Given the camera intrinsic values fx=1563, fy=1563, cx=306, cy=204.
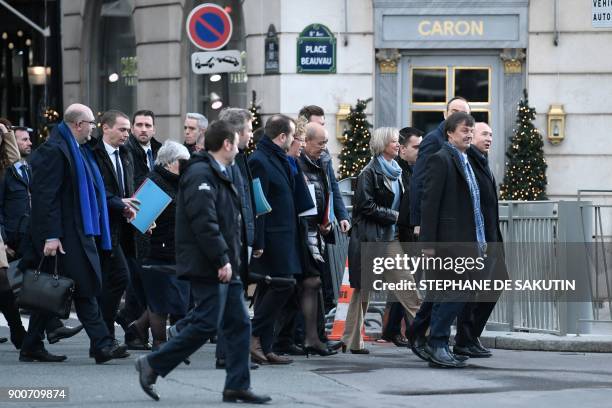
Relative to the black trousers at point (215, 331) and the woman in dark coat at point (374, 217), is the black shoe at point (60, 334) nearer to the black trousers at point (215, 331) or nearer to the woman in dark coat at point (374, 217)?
the woman in dark coat at point (374, 217)

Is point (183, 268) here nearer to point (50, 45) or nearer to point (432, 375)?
point (432, 375)

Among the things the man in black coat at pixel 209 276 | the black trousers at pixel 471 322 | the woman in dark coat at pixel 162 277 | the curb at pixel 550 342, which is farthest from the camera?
the curb at pixel 550 342

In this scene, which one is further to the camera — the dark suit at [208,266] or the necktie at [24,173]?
the necktie at [24,173]

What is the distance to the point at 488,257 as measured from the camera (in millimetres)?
12328

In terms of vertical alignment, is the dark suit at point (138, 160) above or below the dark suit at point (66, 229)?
above

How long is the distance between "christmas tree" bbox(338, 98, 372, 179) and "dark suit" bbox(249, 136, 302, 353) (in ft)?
28.0

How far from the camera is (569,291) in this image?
14289 millimetres

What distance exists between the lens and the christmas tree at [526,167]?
21031mm

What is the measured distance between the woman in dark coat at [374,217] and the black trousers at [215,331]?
338 centimetres

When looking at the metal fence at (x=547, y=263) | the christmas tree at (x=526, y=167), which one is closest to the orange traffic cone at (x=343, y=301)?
the metal fence at (x=547, y=263)

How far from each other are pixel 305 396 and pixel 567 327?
181 inches

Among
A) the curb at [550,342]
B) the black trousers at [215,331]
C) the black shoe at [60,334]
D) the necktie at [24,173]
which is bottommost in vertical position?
the curb at [550,342]

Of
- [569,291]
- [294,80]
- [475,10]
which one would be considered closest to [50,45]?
[294,80]

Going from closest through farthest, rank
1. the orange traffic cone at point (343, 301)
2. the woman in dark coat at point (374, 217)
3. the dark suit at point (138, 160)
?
the woman in dark coat at point (374, 217) → the dark suit at point (138, 160) → the orange traffic cone at point (343, 301)
